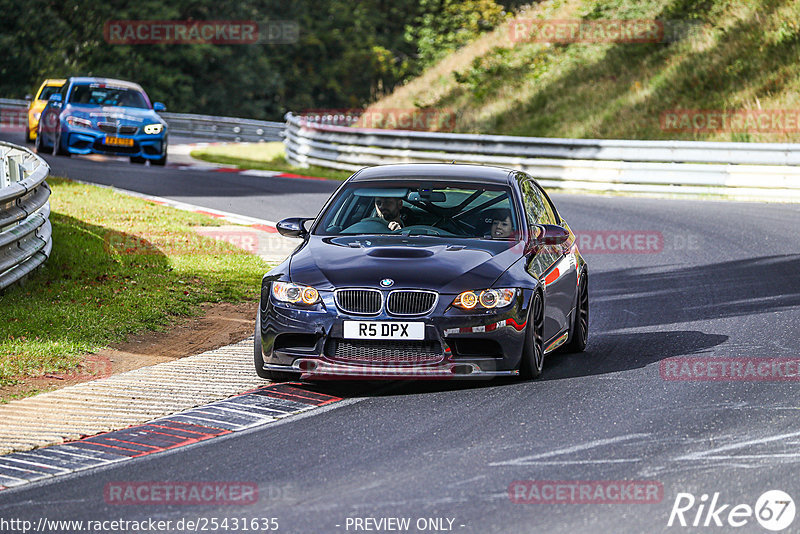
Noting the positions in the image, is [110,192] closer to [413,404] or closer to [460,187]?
[460,187]

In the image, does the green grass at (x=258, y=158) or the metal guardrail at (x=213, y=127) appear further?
the metal guardrail at (x=213, y=127)

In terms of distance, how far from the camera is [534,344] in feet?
27.6

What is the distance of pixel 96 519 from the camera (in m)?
5.66

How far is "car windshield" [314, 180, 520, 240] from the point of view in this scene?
9219 mm

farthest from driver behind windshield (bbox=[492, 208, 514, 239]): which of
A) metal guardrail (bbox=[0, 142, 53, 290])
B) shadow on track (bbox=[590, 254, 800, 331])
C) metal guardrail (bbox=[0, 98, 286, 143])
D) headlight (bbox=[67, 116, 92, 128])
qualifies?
metal guardrail (bbox=[0, 98, 286, 143])

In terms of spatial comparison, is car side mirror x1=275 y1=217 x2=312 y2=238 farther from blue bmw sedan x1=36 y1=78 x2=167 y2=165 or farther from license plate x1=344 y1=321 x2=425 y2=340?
blue bmw sedan x1=36 y1=78 x2=167 y2=165

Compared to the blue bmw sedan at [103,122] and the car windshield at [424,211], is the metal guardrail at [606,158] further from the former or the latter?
the car windshield at [424,211]

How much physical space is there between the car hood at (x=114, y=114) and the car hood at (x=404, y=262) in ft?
60.6

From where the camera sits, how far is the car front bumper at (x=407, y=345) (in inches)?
314

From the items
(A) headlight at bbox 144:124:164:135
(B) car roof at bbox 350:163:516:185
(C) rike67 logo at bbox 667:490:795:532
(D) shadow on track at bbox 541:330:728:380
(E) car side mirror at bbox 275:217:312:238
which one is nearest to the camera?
(C) rike67 logo at bbox 667:490:795:532

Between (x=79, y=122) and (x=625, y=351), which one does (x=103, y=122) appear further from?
(x=625, y=351)

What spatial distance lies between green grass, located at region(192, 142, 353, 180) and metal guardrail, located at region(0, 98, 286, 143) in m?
4.08

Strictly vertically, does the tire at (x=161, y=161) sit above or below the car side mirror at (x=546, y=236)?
below

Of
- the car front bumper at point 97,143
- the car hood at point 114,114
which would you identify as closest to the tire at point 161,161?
the car front bumper at point 97,143
